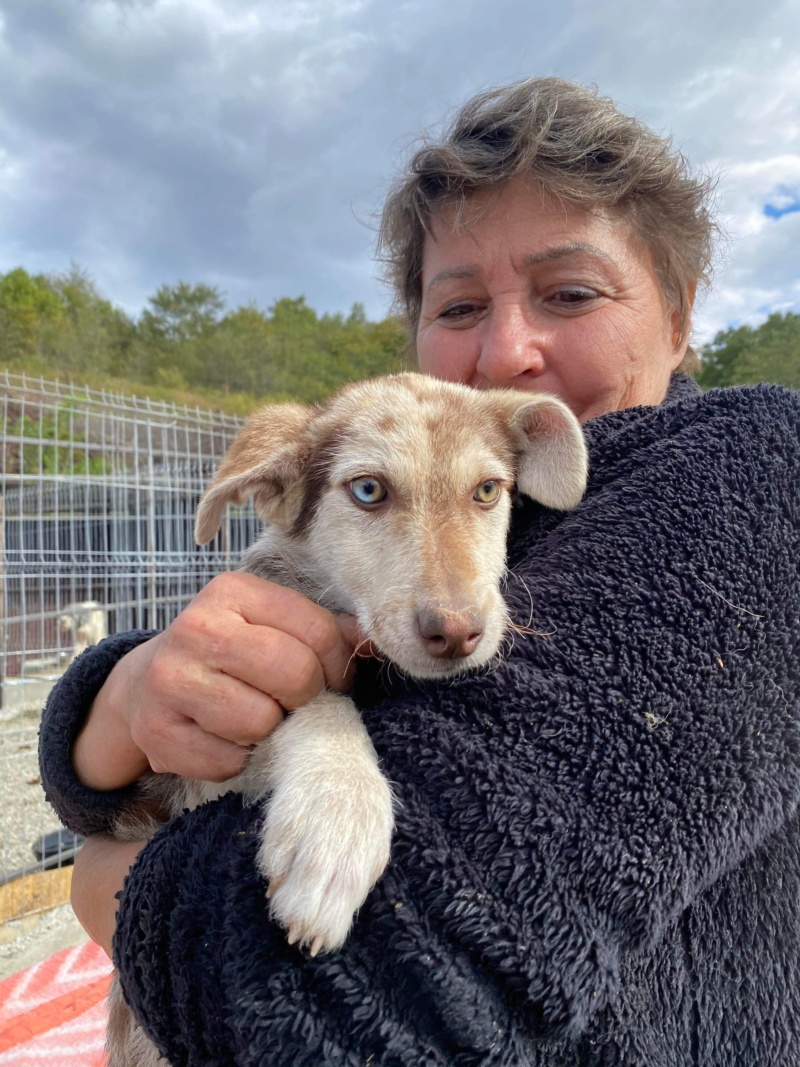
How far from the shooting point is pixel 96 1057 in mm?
3248

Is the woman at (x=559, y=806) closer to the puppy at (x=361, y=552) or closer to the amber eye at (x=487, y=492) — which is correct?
the puppy at (x=361, y=552)

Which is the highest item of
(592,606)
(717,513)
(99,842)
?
(717,513)

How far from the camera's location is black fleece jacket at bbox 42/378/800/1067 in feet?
3.44

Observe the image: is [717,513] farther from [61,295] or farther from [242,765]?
[61,295]

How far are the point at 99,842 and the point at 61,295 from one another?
4516cm

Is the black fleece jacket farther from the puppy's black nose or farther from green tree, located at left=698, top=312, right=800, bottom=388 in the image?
green tree, located at left=698, top=312, right=800, bottom=388

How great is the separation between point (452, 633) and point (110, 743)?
3.38 ft

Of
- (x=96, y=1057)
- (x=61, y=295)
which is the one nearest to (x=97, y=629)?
(x=96, y=1057)

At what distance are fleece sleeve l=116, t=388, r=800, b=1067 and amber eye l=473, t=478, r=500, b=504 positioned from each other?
56cm

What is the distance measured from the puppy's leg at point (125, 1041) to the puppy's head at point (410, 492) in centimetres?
126

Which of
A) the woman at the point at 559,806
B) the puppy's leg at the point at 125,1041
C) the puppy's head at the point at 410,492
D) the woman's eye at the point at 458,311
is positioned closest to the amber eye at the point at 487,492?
the puppy's head at the point at 410,492

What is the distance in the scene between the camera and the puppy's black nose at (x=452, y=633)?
1455mm

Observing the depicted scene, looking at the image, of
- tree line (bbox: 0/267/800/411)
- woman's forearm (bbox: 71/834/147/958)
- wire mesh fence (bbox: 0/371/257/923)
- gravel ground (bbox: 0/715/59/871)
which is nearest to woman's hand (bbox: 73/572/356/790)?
woman's forearm (bbox: 71/834/147/958)

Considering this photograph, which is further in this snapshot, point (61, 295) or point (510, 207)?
point (61, 295)
